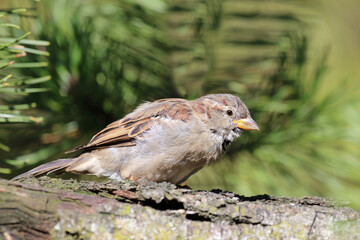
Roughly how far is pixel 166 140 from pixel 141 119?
24 centimetres

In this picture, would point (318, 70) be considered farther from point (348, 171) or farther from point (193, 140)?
point (193, 140)

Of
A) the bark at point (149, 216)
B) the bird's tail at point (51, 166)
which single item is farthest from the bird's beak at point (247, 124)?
the bird's tail at point (51, 166)

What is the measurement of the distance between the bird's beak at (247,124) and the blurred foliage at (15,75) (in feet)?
3.89

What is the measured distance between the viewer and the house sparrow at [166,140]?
2.86 meters

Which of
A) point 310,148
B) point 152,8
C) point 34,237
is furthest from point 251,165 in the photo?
point 34,237

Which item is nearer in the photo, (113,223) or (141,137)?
(113,223)

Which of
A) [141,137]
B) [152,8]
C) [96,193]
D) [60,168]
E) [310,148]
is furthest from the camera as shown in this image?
[141,137]

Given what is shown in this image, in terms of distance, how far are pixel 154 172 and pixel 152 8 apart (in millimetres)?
997

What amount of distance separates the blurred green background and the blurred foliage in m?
0.03

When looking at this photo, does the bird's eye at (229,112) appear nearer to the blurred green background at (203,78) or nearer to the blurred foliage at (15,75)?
the blurred green background at (203,78)

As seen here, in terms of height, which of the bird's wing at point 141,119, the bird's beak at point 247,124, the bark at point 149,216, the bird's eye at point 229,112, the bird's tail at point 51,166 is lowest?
the bird's tail at point 51,166

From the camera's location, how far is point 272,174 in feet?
8.78

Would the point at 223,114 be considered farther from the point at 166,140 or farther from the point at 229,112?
the point at 166,140

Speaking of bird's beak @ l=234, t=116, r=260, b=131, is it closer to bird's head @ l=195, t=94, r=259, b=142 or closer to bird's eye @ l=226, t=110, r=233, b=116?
bird's head @ l=195, t=94, r=259, b=142
